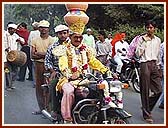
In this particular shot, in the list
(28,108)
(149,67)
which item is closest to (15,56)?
(28,108)

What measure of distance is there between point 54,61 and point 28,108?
78cm

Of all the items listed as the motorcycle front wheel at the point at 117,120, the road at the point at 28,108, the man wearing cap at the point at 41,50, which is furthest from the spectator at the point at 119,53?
the motorcycle front wheel at the point at 117,120

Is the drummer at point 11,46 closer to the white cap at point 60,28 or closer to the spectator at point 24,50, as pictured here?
the spectator at point 24,50

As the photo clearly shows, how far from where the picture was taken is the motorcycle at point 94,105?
162 inches

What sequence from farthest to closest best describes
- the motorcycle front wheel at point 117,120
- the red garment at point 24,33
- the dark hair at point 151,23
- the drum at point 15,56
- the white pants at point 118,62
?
the white pants at point 118,62, the red garment at point 24,33, the drum at point 15,56, the dark hair at point 151,23, the motorcycle front wheel at point 117,120

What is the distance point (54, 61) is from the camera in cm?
462

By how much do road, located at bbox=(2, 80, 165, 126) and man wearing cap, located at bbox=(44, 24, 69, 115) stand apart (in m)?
0.22

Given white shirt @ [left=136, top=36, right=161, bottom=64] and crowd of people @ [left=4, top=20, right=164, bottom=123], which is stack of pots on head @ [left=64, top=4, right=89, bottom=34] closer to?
crowd of people @ [left=4, top=20, right=164, bottom=123]

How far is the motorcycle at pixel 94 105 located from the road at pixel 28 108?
286mm

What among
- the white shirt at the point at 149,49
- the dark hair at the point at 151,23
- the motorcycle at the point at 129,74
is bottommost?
the motorcycle at the point at 129,74

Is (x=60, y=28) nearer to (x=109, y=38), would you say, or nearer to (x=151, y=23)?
(x=151, y=23)

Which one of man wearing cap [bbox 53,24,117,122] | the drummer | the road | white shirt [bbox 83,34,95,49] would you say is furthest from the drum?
man wearing cap [bbox 53,24,117,122]

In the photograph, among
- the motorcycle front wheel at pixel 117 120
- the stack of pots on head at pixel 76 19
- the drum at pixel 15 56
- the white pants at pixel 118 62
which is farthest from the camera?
the white pants at pixel 118 62

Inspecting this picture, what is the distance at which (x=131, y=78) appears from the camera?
19.7 ft
